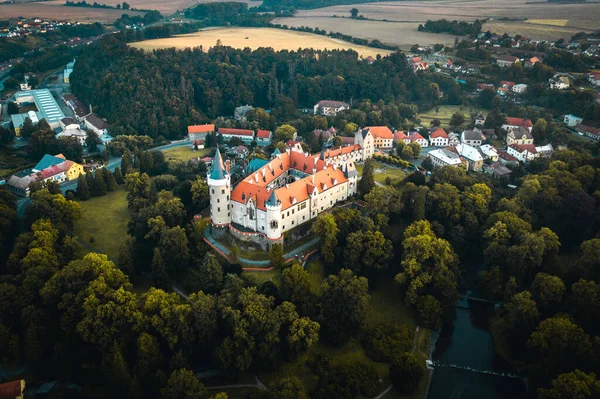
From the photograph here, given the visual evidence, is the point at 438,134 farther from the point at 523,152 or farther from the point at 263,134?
the point at 263,134

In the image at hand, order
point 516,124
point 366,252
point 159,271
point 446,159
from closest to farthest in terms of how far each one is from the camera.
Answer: point 159,271
point 366,252
point 446,159
point 516,124

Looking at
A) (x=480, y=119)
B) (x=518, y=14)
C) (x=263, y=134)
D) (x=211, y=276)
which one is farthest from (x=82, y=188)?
(x=518, y=14)

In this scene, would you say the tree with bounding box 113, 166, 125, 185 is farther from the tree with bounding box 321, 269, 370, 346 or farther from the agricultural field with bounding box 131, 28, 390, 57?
the agricultural field with bounding box 131, 28, 390, 57

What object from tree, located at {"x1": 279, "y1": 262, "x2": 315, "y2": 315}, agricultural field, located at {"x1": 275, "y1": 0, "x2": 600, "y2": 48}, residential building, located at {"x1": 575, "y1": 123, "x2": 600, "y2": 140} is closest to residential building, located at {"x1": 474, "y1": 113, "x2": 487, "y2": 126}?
residential building, located at {"x1": 575, "y1": 123, "x2": 600, "y2": 140}

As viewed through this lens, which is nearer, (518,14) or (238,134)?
(238,134)

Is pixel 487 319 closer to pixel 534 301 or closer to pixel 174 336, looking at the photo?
pixel 534 301

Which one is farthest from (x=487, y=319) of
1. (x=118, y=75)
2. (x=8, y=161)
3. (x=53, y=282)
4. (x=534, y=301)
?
(x=118, y=75)

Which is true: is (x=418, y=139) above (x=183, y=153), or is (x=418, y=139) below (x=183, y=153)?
above
